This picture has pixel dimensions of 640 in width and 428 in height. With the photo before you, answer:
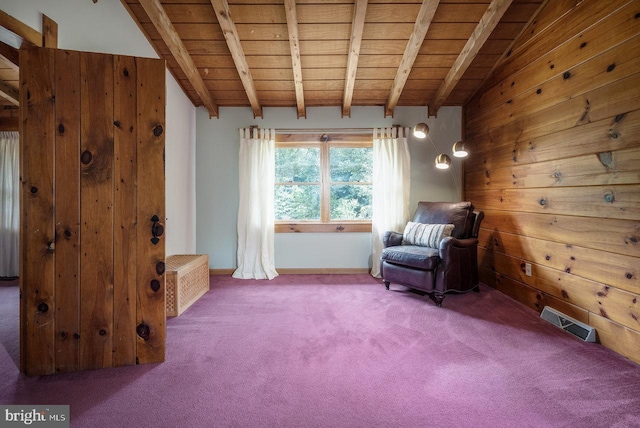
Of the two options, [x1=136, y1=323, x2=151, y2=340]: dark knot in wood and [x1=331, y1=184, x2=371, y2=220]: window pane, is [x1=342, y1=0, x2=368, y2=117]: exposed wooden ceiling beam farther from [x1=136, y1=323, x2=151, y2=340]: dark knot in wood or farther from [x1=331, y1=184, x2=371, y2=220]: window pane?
[x1=136, y1=323, x2=151, y2=340]: dark knot in wood

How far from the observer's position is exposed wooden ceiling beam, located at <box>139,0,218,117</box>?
7.84 ft

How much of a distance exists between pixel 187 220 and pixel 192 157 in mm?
859

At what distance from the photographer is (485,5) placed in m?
2.48

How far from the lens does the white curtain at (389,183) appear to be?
3.76 metres

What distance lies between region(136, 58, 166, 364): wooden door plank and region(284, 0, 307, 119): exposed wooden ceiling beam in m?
1.30

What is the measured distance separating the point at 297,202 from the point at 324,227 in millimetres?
522

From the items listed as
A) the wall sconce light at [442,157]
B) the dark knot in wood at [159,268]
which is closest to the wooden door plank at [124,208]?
the dark knot in wood at [159,268]

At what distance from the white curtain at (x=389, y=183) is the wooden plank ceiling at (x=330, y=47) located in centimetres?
44

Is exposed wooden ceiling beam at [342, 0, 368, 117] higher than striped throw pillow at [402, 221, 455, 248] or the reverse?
higher

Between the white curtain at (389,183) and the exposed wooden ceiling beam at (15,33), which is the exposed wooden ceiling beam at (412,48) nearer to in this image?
the white curtain at (389,183)

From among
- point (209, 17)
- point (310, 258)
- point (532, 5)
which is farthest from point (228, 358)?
point (532, 5)

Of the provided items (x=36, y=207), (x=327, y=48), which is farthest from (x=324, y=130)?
(x=36, y=207)

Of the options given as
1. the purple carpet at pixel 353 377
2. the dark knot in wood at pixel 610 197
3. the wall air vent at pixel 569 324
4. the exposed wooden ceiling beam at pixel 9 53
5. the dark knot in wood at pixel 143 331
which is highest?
the exposed wooden ceiling beam at pixel 9 53

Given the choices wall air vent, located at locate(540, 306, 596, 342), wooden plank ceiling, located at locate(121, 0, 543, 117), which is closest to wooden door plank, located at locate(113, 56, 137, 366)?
wooden plank ceiling, located at locate(121, 0, 543, 117)
